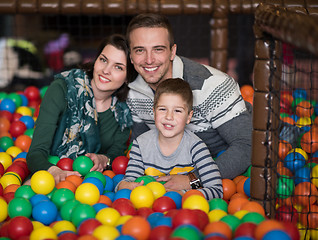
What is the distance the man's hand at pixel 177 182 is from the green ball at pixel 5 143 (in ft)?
4.29

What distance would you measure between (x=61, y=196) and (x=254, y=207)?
2.70 ft

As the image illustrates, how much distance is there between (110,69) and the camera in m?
2.37

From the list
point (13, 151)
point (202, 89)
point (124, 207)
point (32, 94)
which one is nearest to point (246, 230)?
point (124, 207)

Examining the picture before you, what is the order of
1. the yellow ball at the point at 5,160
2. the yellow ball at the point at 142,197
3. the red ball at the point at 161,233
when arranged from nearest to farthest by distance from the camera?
1. the red ball at the point at 161,233
2. the yellow ball at the point at 142,197
3. the yellow ball at the point at 5,160

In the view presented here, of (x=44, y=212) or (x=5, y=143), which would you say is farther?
(x=5, y=143)

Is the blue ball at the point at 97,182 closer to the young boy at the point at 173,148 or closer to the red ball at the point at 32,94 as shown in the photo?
the young boy at the point at 173,148

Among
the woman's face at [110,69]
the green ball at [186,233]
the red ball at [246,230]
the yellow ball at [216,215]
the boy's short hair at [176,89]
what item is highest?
the woman's face at [110,69]

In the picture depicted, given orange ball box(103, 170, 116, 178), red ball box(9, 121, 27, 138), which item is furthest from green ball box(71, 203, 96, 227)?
red ball box(9, 121, 27, 138)

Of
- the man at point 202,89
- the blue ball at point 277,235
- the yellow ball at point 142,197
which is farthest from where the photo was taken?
the man at point 202,89

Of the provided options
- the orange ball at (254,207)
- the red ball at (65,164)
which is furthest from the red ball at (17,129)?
the orange ball at (254,207)

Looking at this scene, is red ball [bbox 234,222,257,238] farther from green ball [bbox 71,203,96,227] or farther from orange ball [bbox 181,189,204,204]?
green ball [bbox 71,203,96,227]

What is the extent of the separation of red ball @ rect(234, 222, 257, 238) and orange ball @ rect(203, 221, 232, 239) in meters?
0.02

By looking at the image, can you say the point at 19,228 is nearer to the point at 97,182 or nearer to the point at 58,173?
the point at 97,182

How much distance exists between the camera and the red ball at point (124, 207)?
1.71m
